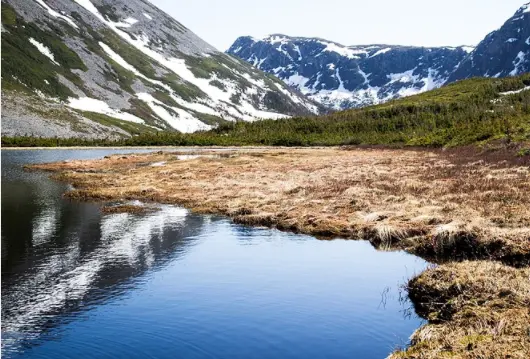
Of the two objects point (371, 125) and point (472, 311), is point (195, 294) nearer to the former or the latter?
point (472, 311)

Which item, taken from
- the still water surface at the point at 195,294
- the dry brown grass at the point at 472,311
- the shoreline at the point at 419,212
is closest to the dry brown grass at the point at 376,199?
the shoreline at the point at 419,212

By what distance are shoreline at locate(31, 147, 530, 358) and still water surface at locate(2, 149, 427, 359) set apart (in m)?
1.48

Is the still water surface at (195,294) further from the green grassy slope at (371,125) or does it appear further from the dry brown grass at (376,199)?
the green grassy slope at (371,125)

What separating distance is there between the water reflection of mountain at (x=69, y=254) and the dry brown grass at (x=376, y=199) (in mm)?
5889

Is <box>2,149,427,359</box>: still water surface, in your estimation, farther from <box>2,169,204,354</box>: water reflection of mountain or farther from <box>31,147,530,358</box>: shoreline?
<box>31,147,530,358</box>: shoreline

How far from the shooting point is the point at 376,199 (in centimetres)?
3684

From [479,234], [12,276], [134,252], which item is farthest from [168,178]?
[479,234]

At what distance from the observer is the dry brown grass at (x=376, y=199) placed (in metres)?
24.2

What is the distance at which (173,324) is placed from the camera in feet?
52.8

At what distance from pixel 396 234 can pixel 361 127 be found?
149m

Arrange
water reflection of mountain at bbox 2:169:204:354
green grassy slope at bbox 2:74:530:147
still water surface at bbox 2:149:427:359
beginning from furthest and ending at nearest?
1. green grassy slope at bbox 2:74:530:147
2. water reflection of mountain at bbox 2:169:204:354
3. still water surface at bbox 2:149:427:359

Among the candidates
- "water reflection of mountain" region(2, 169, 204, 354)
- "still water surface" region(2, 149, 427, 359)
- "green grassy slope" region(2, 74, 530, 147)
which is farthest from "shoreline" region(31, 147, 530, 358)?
"green grassy slope" region(2, 74, 530, 147)

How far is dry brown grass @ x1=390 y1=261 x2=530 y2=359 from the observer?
38.8ft

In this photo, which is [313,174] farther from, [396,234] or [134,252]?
[134,252]
